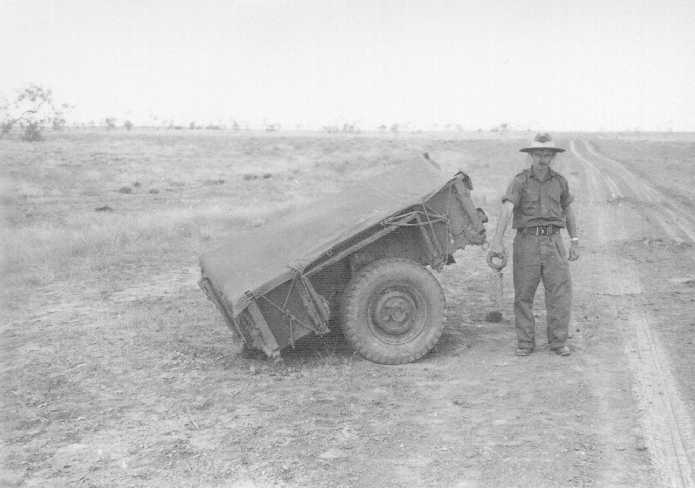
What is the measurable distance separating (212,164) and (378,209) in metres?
29.4

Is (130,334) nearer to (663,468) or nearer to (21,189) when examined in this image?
(663,468)

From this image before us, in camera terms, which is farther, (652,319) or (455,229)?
(652,319)

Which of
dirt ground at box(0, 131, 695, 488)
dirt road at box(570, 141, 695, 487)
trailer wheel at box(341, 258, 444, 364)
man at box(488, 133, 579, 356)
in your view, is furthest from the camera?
man at box(488, 133, 579, 356)

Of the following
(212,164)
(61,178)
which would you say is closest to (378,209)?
(61,178)

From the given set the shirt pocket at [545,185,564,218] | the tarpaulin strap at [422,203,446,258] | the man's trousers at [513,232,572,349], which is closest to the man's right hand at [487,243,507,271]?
the man's trousers at [513,232,572,349]

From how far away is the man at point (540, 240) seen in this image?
19.8ft

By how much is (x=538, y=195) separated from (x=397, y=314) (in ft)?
5.29

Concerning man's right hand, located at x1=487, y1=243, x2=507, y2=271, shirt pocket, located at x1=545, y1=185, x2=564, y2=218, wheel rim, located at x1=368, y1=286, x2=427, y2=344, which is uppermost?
shirt pocket, located at x1=545, y1=185, x2=564, y2=218

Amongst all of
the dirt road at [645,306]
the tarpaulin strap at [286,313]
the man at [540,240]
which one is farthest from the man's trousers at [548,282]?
the tarpaulin strap at [286,313]

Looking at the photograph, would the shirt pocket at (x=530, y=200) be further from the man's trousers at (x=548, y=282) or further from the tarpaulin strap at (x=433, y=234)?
the tarpaulin strap at (x=433, y=234)

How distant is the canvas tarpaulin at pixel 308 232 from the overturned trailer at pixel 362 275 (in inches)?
0.6

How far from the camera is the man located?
238 inches

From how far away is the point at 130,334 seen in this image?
23.9 feet

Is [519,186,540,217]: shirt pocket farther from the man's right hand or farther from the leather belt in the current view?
the man's right hand
